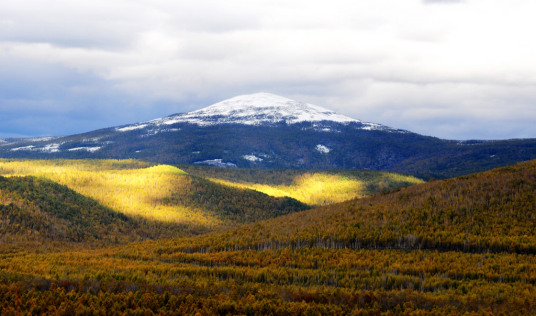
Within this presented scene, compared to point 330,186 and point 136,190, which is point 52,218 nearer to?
point 136,190

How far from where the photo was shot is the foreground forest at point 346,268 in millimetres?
15430

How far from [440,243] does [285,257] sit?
1077 centimetres

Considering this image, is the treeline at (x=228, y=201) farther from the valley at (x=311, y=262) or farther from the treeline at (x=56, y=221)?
the valley at (x=311, y=262)

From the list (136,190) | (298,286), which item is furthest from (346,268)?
(136,190)

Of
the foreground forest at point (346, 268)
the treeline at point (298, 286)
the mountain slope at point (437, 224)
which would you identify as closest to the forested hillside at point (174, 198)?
the mountain slope at point (437, 224)

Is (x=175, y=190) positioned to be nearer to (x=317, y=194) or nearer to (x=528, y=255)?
(x=317, y=194)

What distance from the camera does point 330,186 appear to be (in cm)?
15550

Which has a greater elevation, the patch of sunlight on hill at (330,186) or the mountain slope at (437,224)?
the mountain slope at (437,224)

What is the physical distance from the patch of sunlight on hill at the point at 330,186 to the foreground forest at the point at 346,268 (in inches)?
3823

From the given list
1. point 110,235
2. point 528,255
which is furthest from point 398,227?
point 110,235

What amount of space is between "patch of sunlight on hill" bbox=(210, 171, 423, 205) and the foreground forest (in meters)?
97.1

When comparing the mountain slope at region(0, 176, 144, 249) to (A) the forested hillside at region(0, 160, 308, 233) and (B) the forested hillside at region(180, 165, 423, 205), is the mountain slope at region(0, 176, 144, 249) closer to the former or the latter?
(A) the forested hillside at region(0, 160, 308, 233)

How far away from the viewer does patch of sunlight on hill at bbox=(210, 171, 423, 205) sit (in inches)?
5477

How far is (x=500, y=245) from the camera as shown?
25.1 m
